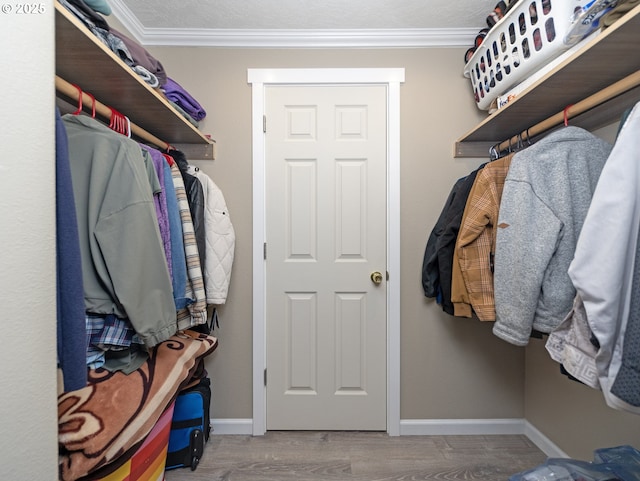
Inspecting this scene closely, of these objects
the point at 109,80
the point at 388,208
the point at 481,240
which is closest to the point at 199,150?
the point at 109,80

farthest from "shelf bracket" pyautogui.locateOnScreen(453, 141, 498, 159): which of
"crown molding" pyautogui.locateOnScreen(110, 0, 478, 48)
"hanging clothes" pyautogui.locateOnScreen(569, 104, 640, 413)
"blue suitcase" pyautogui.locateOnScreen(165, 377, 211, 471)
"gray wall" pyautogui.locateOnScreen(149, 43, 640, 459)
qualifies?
"blue suitcase" pyautogui.locateOnScreen(165, 377, 211, 471)

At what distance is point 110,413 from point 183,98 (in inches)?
56.6

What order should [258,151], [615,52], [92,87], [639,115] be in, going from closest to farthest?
[639,115]
[615,52]
[92,87]
[258,151]

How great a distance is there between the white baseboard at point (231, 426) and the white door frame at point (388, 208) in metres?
0.05

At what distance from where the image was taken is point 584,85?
1.20m

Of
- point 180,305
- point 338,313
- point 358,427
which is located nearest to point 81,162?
point 180,305

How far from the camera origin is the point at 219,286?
64.5 inches

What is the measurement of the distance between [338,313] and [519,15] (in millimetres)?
1665

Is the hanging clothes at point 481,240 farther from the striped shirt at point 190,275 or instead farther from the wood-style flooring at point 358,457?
the striped shirt at point 190,275

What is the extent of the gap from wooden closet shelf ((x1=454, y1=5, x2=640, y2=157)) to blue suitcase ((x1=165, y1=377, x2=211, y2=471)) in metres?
2.05

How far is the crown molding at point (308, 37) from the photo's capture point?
185cm

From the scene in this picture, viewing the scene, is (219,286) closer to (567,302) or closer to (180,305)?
(180,305)

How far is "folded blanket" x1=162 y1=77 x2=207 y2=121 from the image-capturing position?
1.57 meters

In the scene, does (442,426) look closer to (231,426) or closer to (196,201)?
(231,426)
